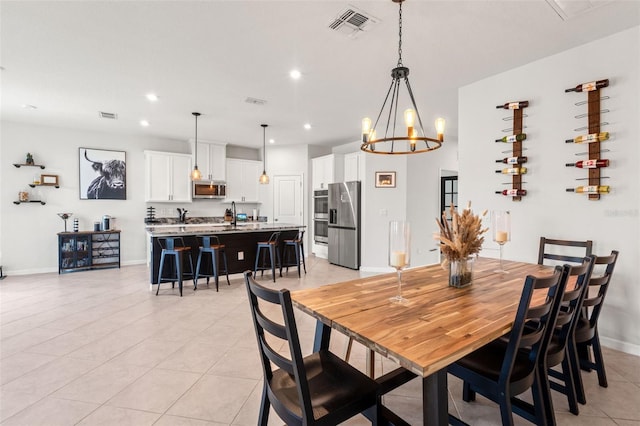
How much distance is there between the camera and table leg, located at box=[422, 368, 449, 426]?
3.69 feet

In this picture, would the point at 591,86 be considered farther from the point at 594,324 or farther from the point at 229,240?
the point at 229,240

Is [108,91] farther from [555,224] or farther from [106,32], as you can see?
[555,224]

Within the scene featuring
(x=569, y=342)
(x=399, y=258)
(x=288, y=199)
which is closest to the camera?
(x=399, y=258)

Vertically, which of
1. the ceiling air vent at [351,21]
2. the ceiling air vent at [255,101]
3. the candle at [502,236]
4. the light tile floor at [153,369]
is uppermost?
the ceiling air vent at [255,101]

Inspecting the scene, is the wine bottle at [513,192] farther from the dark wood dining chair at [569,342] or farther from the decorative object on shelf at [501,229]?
the dark wood dining chair at [569,342]

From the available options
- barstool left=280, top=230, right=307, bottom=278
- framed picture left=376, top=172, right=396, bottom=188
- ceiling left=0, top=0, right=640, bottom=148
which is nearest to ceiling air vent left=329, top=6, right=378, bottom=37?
ceiling left=0, top=0, right=640, bottom=148

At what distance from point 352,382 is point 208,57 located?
10.2 feet

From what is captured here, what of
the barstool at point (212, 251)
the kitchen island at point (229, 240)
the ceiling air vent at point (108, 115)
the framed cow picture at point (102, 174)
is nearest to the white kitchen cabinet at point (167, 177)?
the framed cow picture at point (102, 174)

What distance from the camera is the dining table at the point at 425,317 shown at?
1.08 metres

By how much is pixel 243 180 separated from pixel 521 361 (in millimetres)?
6824

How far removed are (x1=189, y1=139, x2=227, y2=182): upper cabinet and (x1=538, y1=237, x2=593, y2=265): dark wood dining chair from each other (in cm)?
617

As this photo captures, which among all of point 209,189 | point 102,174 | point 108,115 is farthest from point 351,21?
point 102,174

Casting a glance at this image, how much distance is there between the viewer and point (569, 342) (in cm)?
193

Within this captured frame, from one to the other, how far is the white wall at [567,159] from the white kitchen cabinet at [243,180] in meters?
5.22
